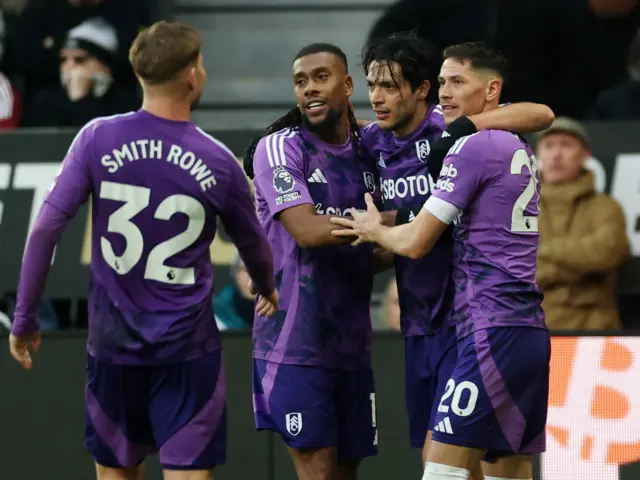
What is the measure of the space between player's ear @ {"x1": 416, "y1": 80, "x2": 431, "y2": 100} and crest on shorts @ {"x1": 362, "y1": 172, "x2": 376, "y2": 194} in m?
0.40

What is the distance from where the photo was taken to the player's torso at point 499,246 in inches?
199

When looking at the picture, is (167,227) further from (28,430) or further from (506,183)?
(28,430)

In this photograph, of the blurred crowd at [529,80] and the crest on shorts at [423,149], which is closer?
the crest on shorts at [423,149]

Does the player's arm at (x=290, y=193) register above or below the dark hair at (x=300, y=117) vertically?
below

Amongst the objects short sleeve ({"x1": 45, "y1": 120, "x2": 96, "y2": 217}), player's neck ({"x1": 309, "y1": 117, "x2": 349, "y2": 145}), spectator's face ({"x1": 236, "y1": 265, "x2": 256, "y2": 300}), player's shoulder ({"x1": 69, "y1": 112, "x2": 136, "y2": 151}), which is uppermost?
player's neck ({"x1": 309, "y1": 117, "x2": 349, "y2": 145})

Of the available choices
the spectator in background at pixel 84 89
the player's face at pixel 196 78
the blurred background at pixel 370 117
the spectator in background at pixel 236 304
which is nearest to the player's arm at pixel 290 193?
the player's face at pixel 196 78

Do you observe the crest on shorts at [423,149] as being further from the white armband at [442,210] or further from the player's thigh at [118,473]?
the player's thigh at [118,473]

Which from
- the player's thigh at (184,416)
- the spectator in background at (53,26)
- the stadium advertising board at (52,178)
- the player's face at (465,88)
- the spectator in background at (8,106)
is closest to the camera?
the player's thigh at (184,416)

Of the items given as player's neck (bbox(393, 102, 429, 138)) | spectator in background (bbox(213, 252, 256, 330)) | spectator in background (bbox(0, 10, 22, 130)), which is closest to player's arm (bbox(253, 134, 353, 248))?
player's neck (bbox(393, 102, 429, 138))

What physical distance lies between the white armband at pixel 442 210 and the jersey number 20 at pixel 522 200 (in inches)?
9.3

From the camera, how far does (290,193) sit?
17.4 ft

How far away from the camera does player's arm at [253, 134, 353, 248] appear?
527 centimetres

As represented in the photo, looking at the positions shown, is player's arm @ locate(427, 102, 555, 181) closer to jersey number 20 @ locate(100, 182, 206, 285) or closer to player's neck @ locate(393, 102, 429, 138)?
player's neck @ locate(393, 102, 429, 138)

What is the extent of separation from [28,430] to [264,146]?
2.73 meters
